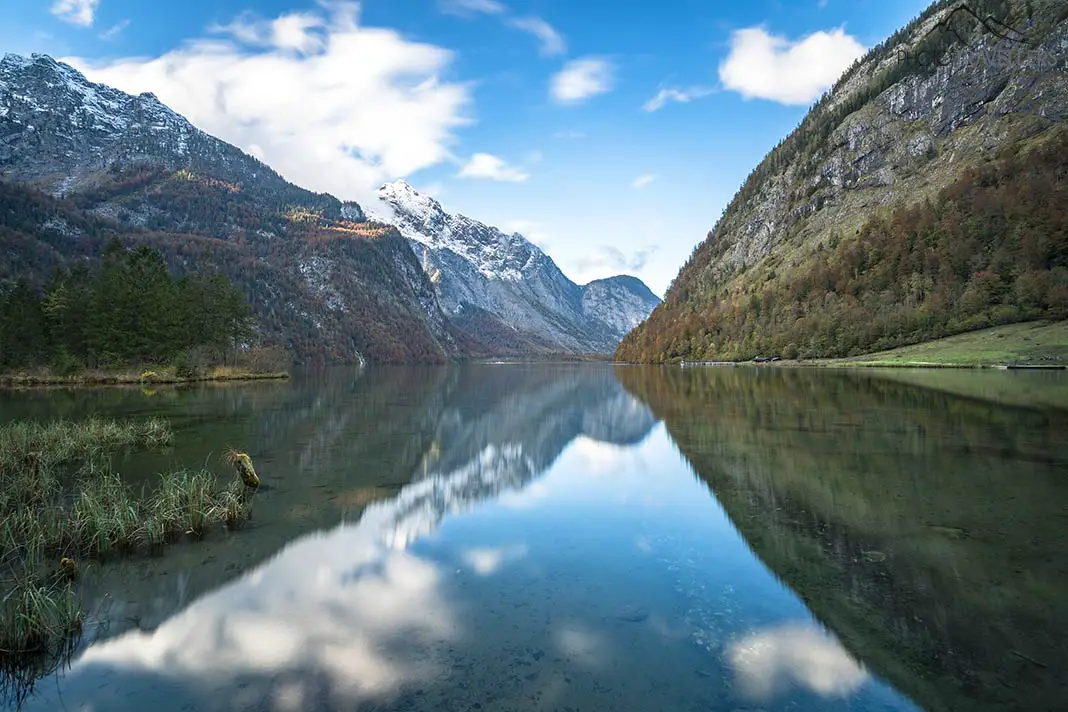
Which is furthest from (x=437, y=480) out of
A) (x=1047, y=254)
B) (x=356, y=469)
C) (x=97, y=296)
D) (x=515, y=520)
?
(x=1047, y=254)

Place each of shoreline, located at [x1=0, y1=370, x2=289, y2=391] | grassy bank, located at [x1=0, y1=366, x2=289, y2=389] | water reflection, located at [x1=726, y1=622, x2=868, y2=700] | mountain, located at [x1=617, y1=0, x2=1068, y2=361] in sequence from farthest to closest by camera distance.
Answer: mountain, located at [x1=617, y1=0, x2=1068, y2=361] < grassy bank, located at [x1=0, y1=366, x2=289, y2=389] < shoreline, located at [x1=0, y1=370, x2=289, y2=391] < water reflection, located at [x1=726, y1=622, x2=868, y2=700]

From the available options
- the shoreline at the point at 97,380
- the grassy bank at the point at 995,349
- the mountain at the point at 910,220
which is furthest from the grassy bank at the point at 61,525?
the grassy bank at the point at 995,349

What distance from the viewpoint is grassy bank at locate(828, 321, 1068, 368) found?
225ft

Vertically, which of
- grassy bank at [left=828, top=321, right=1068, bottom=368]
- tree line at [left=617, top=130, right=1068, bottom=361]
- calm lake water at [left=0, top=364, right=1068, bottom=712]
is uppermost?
tree line at [left=617, top=130, right=1068, bottom=361]

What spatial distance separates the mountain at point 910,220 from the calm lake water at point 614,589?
54857mm

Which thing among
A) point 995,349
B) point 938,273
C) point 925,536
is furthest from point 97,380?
point 938,273

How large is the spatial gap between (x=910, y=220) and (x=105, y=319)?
433 ft

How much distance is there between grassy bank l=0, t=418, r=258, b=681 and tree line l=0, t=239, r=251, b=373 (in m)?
46.8

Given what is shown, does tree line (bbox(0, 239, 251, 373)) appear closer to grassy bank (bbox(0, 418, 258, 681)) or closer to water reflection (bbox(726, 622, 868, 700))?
grassy bank (bbox(0, 418, 258, 681))

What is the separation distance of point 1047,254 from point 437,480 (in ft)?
342

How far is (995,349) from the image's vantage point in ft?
246

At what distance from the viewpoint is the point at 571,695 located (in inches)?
271

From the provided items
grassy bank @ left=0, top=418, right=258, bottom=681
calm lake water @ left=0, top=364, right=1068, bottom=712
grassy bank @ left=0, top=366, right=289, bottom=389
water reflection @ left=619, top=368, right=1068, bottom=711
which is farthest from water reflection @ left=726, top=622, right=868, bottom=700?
grassy bank @ left=0, top=366, right=289, bottom=389

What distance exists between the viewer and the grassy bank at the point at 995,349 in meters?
68.4
